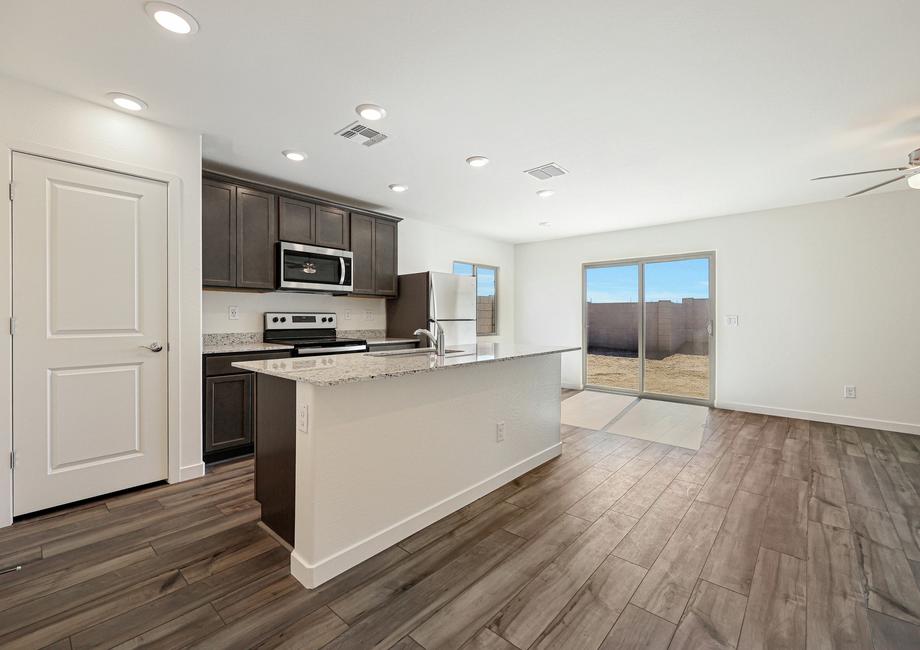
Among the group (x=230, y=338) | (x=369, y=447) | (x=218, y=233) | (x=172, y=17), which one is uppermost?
(x=172, y=17)

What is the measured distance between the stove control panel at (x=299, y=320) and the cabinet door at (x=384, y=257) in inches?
25.2

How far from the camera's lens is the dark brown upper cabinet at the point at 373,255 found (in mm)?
4539

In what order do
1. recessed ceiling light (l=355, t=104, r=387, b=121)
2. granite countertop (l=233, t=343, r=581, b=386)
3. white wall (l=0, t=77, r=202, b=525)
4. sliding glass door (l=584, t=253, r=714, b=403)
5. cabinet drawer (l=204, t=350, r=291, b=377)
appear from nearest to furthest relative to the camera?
granite countertop (l=233, t=343, r=581, b=386), white wall (l=0, t=77, r=202, b=525), recessed ceiling light (l=355, t=104, r=387, b=121), cabinet drawer (l=204, t=350, r=291, b=377), sliding glass door (l=584, t=253, r=714, b=403)

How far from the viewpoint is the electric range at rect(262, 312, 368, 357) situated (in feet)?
12.7

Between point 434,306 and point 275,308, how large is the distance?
5.58ft

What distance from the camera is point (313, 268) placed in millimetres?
4055

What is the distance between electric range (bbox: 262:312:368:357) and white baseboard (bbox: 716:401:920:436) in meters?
4.69

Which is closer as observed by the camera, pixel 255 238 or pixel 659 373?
pixel 255 238

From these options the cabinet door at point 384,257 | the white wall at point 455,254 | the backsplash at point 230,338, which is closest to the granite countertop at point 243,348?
the backsplash at point 230,338

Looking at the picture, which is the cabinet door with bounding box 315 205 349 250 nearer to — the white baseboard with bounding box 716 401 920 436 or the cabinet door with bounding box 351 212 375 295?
the cabinet door with bounding box 351 212 375 295

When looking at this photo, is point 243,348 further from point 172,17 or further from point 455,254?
point 455,254

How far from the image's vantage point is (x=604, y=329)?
6375 mm

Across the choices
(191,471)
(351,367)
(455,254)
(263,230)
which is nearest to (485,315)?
(455,254)

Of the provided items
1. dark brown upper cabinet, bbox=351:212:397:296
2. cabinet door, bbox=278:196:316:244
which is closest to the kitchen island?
cabinet door, bbox=278:196:316:244
